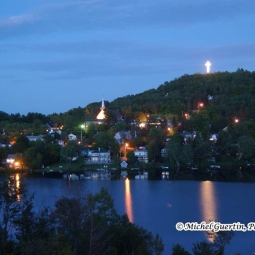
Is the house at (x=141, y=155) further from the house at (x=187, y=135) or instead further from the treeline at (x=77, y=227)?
the treeline at (x=77, y=227)

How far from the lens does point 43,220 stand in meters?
4.79

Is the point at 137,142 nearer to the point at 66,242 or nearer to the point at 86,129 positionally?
the point at 86,129

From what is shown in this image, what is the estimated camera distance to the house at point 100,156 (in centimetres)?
1533

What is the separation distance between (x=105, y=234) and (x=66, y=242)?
46cm

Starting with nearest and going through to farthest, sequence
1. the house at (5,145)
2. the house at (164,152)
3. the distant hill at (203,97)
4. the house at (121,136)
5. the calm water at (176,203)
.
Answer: the calm water at (176,203) < the house at (164,152) < the house at (5,145) < the house at (121,136) < the distant hill at (203,97)

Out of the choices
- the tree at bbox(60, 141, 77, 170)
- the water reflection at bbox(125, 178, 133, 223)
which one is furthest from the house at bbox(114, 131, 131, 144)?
the water reflection at bbox(125, 178, 133, 223)

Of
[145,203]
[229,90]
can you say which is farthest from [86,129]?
[145,203]

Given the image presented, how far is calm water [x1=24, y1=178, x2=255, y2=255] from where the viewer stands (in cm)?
638

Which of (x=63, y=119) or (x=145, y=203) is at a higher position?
(x=63, y=119)

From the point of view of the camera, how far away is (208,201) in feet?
29.1

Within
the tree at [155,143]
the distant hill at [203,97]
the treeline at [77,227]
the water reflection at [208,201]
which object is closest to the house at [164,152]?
the tree at [155,143]

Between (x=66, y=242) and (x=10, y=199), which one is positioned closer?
(x=66, y=242)

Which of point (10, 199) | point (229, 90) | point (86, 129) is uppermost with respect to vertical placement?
point (229, 90)

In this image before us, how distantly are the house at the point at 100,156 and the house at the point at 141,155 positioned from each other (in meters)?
0.87
